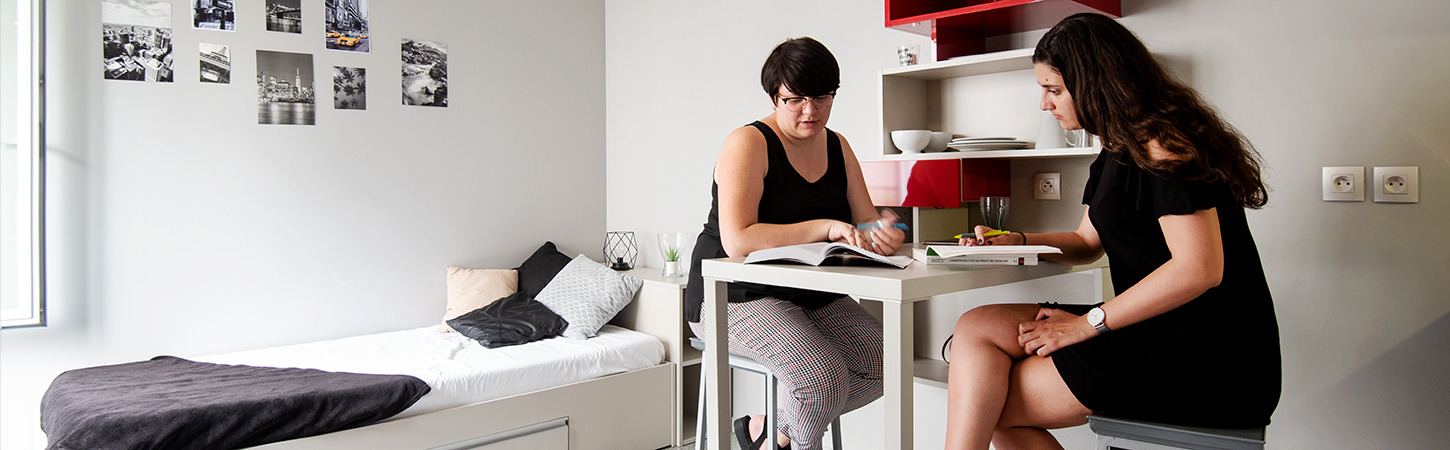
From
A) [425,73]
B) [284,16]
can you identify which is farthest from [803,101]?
[284,16]

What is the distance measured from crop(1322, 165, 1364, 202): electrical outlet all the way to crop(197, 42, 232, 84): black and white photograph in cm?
342

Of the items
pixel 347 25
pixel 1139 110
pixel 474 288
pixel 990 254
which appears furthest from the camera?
pixel 474 288

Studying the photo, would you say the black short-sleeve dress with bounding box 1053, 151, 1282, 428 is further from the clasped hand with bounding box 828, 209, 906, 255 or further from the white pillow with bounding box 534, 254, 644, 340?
the white pillow with bounding box 534, 254, 644, 340

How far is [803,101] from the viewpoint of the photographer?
2025mm

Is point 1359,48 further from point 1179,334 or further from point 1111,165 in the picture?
point 1179,334

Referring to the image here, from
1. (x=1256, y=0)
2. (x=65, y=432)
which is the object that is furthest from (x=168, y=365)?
(x=1256, y=0)

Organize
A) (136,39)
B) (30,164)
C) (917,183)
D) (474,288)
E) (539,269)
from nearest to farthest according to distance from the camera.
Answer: (917,183)
(30,164)
(136,39)
(474,288)
(539,269)

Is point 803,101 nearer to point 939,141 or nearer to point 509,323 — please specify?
point 939,141

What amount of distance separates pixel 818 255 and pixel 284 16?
2579 mm

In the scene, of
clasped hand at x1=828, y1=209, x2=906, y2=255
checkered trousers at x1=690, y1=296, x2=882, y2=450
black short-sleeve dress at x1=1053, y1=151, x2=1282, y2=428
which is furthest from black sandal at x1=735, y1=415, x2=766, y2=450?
black short-sleeve dress at x1=1053, y1=151, x2=1282, y2=428

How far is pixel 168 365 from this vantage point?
280cm

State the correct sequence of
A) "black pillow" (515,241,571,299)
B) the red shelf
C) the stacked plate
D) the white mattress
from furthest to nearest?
"black pillow" (515,241,571,299)
the white mattress
the stacked plate
the red shelf

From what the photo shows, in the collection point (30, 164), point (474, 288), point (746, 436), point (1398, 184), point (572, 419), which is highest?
point (30, 164)

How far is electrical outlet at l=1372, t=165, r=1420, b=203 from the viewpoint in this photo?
6.66 ft
